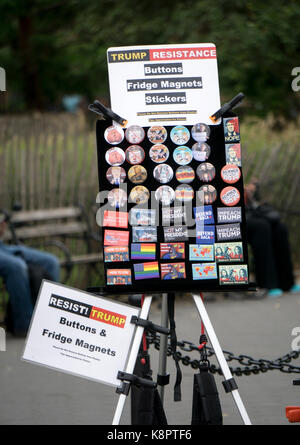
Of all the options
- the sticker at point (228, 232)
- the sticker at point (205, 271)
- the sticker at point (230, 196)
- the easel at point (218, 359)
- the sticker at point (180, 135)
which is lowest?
the easel at point (218, 359)

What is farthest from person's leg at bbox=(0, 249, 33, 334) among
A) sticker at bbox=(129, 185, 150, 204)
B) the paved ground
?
sticker at bbox=(129, 185, 150, 204)

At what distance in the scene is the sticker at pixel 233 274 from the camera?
4.66 metres

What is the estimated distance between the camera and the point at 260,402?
607 cm

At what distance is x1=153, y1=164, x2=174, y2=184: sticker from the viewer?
4.66 metres

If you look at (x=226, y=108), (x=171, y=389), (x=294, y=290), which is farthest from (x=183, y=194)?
(x=294, y=290)

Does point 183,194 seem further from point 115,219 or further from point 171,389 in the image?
point 171,389

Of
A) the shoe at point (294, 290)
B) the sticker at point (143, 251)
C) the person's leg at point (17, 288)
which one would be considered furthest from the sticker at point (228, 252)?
the shoe at point (294, 290)

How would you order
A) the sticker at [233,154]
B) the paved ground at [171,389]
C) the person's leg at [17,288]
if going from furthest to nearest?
the person's leg at [17,288]
the paved ground at [171,389]
the sticker at [233,154]

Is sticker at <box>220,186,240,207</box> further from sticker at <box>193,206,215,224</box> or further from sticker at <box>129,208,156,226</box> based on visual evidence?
sticker at <box>129,208,156,226</box>

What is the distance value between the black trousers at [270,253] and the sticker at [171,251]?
19.9 feet

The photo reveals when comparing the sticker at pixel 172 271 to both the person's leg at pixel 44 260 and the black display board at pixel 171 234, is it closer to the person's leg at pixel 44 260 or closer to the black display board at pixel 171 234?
the black display board at pixel 171 234

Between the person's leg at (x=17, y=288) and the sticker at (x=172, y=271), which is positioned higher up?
the sticker at (x=172, y=271)

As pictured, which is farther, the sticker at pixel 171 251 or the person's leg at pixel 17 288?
the person's leg at pixel 17 288

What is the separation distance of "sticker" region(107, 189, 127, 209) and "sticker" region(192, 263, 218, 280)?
52 centimetres
